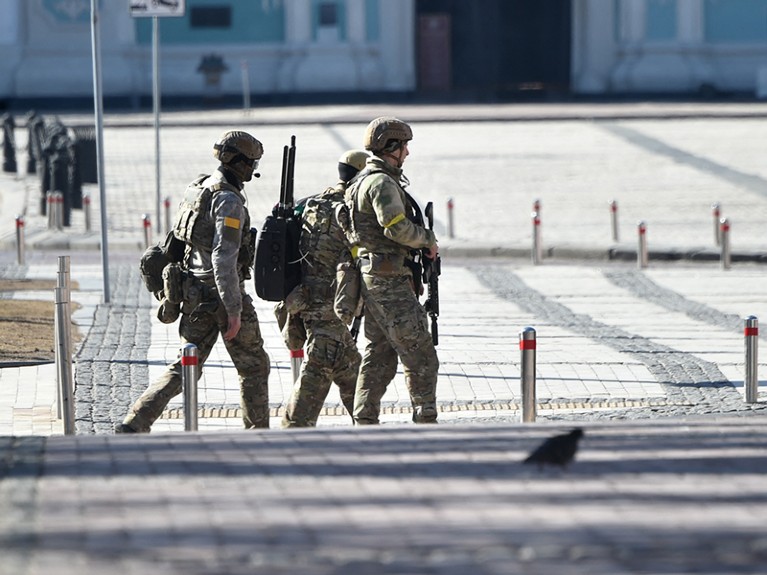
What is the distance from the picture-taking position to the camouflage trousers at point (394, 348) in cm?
836

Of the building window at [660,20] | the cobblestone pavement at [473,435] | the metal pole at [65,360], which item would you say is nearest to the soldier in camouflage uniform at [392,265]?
the cobblestone pavement at [473,435]

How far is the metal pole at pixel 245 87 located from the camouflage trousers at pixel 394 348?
31643 mm

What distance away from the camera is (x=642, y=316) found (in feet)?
45.6

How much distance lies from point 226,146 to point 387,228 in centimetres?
92

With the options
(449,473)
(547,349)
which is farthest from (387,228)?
(547,349)

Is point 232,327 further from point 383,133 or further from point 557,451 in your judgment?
point 557,451

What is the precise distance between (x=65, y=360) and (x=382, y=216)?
7.03 ft

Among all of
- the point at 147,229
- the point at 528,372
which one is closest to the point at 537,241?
the point at 147,229

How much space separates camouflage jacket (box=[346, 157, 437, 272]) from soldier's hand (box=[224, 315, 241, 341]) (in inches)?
29.3

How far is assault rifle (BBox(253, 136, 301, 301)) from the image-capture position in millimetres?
8398

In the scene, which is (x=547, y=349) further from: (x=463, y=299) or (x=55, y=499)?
(x=55, y=499)

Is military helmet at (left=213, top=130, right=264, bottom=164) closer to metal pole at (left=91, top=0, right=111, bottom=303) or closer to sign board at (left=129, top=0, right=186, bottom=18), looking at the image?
metal pole at (left=91, top=0, right=111, bottom=303)

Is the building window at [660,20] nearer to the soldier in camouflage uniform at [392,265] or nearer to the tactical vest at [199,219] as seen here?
the soldier in camouflage uniform at [392,265]

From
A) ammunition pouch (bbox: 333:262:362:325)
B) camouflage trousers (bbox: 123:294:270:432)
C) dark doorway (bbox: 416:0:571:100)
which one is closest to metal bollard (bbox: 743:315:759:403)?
ammunition pouch (bbox: 333:262:362:325)
